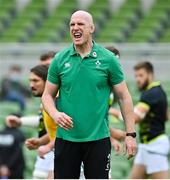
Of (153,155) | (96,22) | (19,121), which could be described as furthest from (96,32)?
(19,121)

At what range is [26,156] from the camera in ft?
48.0

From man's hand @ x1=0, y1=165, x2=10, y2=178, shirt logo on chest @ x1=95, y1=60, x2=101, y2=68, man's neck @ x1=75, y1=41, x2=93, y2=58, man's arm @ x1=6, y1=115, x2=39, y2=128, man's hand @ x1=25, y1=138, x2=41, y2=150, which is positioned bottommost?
man's hand @ x1=0, y1=165, x2=10, y2=178

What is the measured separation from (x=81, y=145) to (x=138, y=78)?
316cm

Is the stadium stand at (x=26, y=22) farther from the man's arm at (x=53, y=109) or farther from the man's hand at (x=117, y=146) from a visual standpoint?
the man's arm at (x=53, y=109)

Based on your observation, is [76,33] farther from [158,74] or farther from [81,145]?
[158,74]

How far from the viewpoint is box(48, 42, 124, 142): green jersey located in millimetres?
7949

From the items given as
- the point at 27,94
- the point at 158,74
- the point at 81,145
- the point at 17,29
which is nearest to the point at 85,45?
the point at 81,145

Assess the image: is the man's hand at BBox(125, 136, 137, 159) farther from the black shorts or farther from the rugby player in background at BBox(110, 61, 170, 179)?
the rugby player in background at BBox(110, 61, 170, 179)

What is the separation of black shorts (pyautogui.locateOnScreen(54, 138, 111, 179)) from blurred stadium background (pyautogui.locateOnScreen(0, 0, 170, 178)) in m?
8.18

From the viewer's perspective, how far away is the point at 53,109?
793 cm

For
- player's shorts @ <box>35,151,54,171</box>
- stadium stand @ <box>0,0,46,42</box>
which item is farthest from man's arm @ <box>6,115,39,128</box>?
stadium stand @ <box>0,0,46,42</box>

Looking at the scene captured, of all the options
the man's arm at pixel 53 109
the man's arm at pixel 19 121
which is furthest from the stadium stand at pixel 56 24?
the man's arm at pixel 53 109

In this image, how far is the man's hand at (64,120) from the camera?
769 centimetres

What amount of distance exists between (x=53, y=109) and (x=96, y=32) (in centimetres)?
1325
